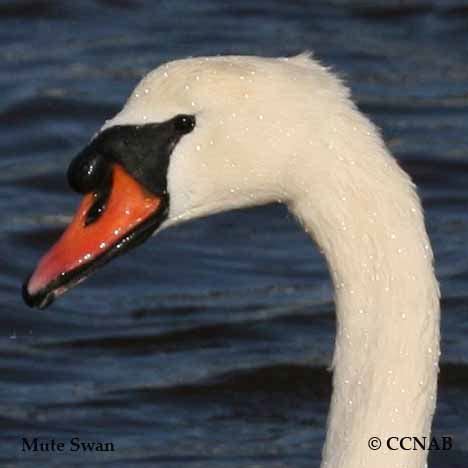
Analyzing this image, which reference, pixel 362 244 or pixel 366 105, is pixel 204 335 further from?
pixel 362 244

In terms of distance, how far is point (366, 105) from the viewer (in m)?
12.0

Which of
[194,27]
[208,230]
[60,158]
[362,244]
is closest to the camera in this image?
[362,244]

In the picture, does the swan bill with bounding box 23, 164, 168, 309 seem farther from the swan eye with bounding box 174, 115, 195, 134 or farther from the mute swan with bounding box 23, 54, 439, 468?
the swan eye with bounding box 174, 115, 195, 134

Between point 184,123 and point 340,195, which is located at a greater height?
point 184,123

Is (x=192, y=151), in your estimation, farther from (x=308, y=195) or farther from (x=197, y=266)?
(x=197, y=266)

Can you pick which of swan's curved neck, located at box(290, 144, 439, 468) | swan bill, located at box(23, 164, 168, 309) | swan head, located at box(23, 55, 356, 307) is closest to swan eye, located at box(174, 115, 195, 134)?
swan head, located at box(23, 55, 356, 307)

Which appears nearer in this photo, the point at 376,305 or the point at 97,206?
the point at 376,305

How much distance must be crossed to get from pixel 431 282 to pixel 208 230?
5.47 meters

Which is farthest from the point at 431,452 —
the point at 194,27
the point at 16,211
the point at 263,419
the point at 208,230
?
the point at 194,27

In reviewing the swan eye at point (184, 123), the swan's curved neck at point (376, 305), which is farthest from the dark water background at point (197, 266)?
the swan eye at point (184, 123)

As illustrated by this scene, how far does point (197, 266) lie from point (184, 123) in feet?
15.9

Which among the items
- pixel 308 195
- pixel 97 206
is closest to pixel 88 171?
pixel 97 206

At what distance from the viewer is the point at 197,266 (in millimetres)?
10328

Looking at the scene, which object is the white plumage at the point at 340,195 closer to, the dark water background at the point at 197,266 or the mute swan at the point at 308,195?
the mute swan at the point at 308,195
